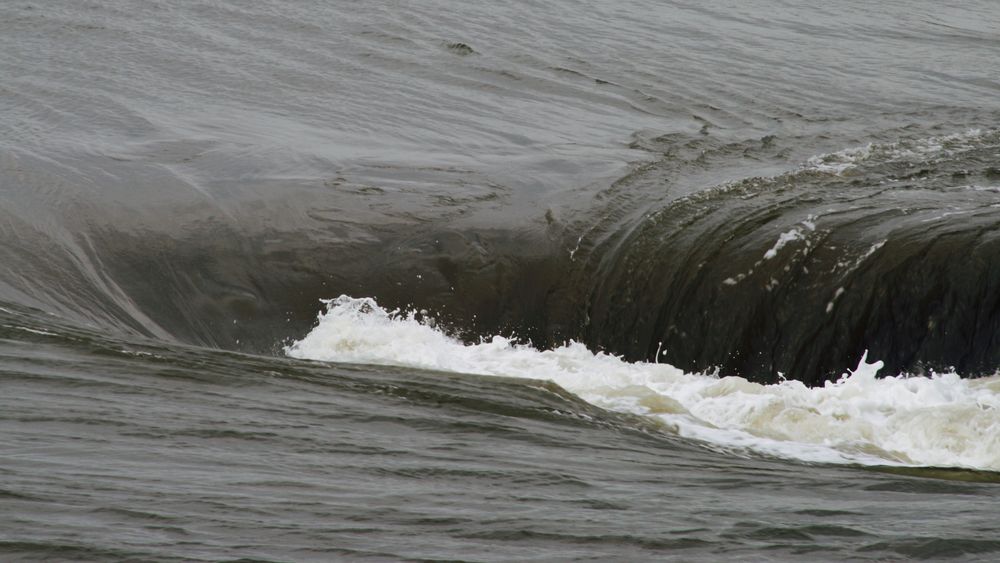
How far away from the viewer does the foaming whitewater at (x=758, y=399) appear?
6.75 m

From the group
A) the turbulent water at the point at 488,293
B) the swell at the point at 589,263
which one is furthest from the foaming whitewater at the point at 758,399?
the swell at the point at 589,263

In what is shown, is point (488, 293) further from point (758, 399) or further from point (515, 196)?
point (758, 399)

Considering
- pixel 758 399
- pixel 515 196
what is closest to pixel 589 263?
pixel 515 196

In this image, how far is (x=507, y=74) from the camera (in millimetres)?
14961

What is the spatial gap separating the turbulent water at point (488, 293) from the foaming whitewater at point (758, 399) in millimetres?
26

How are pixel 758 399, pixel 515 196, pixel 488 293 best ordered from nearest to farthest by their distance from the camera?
pixel 758 399 → pixel 488 293 → pixel 515 196

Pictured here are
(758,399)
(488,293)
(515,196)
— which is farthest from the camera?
(515,196)

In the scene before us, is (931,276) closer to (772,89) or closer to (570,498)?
(570,498)

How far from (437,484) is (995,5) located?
16589mm

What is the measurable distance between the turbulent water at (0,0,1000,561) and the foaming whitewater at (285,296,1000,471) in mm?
26

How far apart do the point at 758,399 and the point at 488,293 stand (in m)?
2.51

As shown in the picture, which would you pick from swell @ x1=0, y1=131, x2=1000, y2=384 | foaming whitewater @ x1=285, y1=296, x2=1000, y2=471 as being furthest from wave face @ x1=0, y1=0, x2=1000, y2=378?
foaming whitewater @ x1=285, y1=296, x2=1000, y2=471

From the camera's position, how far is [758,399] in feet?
24.5

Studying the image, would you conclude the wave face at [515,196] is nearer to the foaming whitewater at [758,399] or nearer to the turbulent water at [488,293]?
the turbulent water at [488,293]
